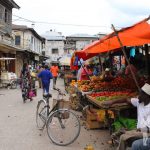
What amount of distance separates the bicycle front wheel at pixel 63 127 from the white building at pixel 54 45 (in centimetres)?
7102

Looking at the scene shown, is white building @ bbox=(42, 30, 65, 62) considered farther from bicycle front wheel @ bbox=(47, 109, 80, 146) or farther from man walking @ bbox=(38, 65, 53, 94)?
bicycle front wheel @ bbox=(47, 109, 80, 146)

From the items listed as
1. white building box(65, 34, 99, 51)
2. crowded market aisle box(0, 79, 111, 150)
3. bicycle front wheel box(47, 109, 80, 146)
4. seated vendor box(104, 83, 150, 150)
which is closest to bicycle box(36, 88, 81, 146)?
bicycle front wheel box(47, 109, 80, 146)

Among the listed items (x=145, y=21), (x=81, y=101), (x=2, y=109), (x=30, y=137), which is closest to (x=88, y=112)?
(x=30, y=137)

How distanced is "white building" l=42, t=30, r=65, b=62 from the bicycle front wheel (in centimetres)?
7102

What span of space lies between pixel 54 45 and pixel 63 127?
73.5 metres

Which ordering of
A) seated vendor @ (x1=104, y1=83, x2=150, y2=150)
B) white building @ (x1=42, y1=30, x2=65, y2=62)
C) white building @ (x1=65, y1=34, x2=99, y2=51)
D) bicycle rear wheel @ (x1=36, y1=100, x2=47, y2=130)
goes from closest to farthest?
1. seated vendor @ (x1=104, y1=83, x2=150, y2=150)
2. bicycle rear wheel @ (x1=36, y1=100, x2=47, y2=130)
3. white building @ (x1=65, y1=34, x2=99, y2=51)
4. white building @ (x1=42, y1=30, x2=65, y2=62)

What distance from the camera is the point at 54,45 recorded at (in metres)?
81.8

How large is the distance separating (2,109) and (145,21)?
8868 mm

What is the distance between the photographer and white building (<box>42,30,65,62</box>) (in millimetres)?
81312

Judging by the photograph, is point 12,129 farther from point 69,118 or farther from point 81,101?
point 81,101

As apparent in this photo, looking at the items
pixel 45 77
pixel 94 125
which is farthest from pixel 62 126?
pixel 45 77

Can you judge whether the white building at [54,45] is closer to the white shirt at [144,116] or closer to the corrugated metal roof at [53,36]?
the corrugated metal roof at [53,36]

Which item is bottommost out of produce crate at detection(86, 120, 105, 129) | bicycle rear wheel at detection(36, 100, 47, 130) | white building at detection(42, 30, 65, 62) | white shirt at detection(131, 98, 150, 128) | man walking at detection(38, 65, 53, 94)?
produce crate at detection(86, 120, 105, 129)

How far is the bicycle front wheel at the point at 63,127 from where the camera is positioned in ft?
27.9
